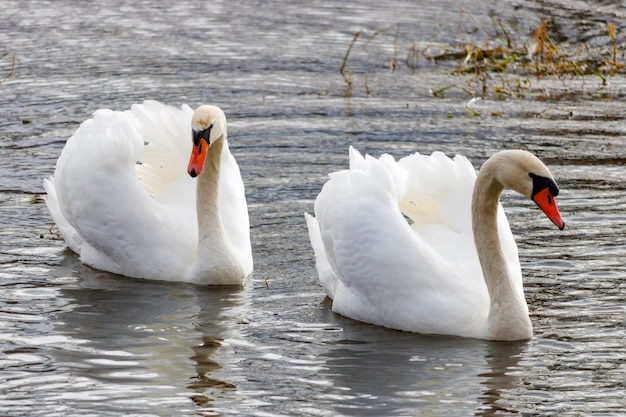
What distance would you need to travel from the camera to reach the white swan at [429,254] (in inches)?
337

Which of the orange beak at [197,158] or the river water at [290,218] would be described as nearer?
the river water at [290,218]

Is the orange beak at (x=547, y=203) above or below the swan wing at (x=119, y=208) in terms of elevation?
above

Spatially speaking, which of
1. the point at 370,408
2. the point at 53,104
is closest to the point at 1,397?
the point at 370,408

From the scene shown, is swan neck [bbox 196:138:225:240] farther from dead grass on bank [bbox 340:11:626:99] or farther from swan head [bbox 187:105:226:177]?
dead grass on bank [bbox 340:11:626:99]

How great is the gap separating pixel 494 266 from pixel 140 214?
285 centimetres

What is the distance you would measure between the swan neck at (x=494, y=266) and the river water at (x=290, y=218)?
0.49ft

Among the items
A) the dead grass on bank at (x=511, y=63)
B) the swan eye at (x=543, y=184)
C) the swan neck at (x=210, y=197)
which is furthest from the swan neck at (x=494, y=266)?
the dead grass on bank at (x=511, y=63)

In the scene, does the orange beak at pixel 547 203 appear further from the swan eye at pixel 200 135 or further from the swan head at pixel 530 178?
the swan eye at pixel 200 135

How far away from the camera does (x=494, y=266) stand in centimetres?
862

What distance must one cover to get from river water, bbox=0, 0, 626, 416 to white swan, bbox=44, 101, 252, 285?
19cm

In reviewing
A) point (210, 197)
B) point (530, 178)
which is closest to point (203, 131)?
point (210, 197)

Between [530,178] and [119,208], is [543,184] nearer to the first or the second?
[530,178]

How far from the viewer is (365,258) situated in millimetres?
8773

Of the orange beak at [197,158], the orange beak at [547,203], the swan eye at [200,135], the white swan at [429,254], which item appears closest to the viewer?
the orange beak at [547,203]
